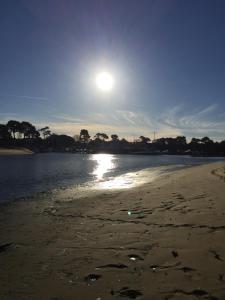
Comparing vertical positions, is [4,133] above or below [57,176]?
above

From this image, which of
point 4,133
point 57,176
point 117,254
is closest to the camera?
point 117,254

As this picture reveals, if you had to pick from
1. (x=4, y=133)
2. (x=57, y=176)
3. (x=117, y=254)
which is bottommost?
(x=57, y=176)

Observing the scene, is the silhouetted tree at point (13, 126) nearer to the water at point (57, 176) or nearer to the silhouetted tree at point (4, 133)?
the silhouetted tree at point (4, 133)

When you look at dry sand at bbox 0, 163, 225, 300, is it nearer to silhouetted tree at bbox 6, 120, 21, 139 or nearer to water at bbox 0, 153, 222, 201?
water at bbox 0, 153, 222, 201

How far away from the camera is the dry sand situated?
5891 millimetres

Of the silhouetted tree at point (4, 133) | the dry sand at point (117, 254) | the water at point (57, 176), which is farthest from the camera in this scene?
the silhouetted tree at point (4, 133)

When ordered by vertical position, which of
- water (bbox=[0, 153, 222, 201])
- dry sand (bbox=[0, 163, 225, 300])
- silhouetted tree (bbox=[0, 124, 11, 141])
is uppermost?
silhouetted tree (bbox=[0, 124, 11, 141])

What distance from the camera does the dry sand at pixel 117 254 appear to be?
5.89m

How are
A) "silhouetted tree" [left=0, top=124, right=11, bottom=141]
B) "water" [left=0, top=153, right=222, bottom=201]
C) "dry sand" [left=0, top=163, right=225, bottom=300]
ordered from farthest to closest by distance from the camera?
"silhouetted tree" [left=0, top=124, right=11, bottom=141] → "water" [left=0, top=153, right=222, bottom=201] → "dry sand" [left=0, top=163, right=225, bottom=300]

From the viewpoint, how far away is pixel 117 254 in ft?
25.8

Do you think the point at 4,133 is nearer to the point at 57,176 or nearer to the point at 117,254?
the point at 57,176

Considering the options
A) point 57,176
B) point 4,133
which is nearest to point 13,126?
point 4,133

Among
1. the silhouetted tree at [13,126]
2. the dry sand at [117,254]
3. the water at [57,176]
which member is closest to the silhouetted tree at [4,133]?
the silhouetted tree at [13,126]

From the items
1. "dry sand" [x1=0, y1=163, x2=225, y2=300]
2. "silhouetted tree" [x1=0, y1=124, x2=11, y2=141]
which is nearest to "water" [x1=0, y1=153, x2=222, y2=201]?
"dry sand" [x1=0, y1=163, x2=225, y2=300]
